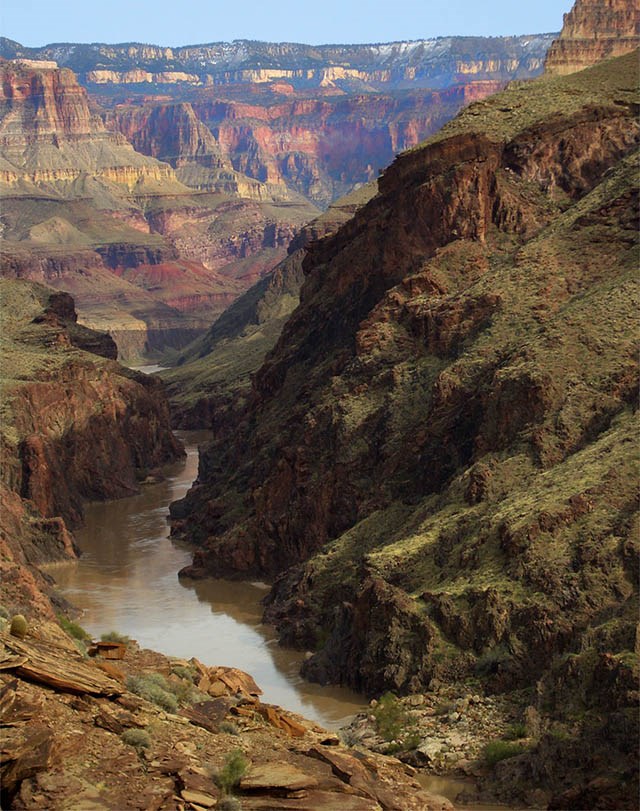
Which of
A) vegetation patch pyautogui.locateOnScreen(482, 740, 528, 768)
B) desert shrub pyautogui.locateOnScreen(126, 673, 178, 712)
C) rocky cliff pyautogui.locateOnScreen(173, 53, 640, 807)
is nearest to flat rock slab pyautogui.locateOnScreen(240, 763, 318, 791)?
desert shrub pyautogui.locateOnScreen(126, 673, 178, 712)

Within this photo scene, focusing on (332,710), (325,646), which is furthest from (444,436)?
(332,710)

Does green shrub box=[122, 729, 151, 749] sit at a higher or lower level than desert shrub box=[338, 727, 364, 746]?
higher

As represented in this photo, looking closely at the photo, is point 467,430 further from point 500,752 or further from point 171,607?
point 500,752

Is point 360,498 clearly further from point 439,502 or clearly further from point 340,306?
point 340,306

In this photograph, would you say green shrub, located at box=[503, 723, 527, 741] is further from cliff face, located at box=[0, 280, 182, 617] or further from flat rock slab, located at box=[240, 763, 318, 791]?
cliff face, located at box=[0, 280, 182, 617]

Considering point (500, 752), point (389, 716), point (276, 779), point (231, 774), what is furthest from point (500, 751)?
point (231, 774)

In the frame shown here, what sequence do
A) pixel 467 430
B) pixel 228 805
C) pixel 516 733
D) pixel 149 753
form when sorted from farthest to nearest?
1. pixel 467 430
2. pixel 516 733
3. pixel 149 753
4. pixel 228 805
